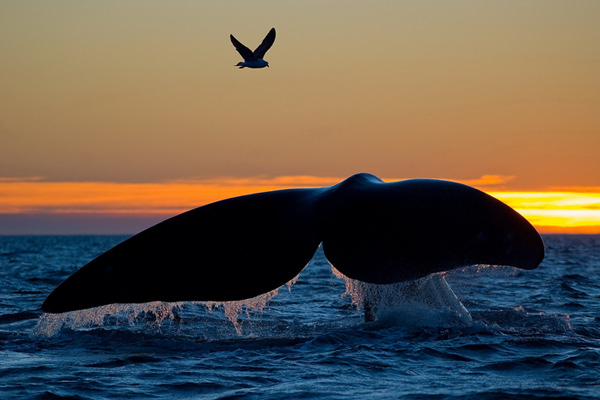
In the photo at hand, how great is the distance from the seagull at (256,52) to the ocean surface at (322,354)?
6.22m

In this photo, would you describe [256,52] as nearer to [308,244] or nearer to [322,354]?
[322,354]

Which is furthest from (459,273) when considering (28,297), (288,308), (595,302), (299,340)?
(28,297)

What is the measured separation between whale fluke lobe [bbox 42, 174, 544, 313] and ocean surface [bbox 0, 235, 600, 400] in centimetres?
26

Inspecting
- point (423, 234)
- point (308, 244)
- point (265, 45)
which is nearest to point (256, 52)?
point (265, 45)

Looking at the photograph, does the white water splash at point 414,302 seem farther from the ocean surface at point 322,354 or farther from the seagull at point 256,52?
the seagull at point 256,52

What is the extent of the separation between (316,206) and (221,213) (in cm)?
84

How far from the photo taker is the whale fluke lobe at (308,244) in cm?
632

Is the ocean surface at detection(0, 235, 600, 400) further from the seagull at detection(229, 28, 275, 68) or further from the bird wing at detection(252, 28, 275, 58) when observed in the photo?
the bird wing at detection(252, 28, 275, 58)

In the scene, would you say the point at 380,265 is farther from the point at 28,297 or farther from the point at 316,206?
the point at 28,297

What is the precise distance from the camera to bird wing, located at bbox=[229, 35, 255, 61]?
15.6 m

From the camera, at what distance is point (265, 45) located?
16.0 metres

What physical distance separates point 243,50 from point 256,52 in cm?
28

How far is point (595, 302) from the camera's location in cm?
1441

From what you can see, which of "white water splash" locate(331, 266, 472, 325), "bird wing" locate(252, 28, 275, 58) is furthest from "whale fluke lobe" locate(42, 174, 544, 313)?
"bird wing" locate(252, 28, 275, 58)
